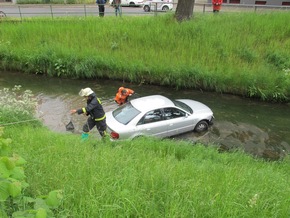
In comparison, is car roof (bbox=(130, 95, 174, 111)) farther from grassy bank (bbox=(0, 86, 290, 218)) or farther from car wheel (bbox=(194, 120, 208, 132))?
grassy bank (bbox=(0, 86, 290, 218))

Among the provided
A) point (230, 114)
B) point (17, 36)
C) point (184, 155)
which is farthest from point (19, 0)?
point (184, 155)

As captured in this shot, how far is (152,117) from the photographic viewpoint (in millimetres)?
9211

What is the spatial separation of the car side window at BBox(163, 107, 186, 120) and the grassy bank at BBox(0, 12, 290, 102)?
14.2 ft

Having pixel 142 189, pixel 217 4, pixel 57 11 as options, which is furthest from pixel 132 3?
pixel 142 189

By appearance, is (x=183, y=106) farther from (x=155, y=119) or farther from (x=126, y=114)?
(x=126, y=114)

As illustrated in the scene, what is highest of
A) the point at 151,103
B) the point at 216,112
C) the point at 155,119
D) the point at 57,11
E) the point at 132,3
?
the point at 132,3

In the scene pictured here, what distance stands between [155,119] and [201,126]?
2.02 metres

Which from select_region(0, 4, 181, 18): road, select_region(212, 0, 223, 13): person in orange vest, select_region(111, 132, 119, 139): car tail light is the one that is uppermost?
select_region(212, 0, 223, 13): person in orange vest

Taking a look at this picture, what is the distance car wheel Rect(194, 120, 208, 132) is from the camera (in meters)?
10.1

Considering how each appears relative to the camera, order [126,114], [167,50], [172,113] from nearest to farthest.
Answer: [126,114], [172,113], [167,50]

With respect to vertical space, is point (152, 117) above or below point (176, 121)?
above

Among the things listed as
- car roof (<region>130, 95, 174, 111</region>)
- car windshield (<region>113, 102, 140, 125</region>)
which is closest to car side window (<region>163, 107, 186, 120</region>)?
car roof (<region>130, 95, 174, 111</region>)

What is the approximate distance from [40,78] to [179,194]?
13922mm

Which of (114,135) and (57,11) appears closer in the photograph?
(114,135)
